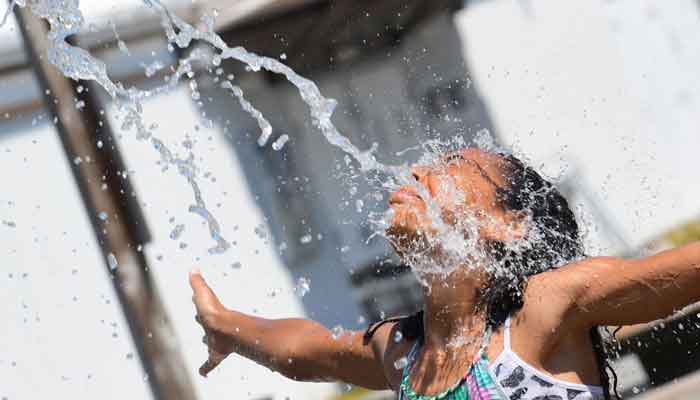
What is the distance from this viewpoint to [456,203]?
193 centimetres

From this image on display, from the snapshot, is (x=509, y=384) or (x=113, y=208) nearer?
(x=509, y=384)

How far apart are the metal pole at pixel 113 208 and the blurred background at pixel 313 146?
5.43 ft

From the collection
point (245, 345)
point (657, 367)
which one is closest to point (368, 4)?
point (657, 367)

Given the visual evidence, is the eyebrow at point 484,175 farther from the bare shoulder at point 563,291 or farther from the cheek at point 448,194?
the bare shoulder at point 563,291

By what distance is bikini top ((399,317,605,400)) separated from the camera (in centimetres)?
184

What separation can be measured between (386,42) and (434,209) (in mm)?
5115

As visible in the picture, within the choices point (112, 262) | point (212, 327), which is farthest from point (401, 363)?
point (112, 262)

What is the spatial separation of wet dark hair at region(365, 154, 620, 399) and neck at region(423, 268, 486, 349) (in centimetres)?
2

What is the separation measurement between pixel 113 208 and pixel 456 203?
2728mm

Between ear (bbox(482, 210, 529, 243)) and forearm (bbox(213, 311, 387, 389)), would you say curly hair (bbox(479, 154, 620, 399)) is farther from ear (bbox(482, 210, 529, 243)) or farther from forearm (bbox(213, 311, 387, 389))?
forearm (bbox(213, 311, 387, 389))

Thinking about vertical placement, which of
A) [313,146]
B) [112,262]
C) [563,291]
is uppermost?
[313,146]

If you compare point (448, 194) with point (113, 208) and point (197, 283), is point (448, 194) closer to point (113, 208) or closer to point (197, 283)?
point (197, 283)

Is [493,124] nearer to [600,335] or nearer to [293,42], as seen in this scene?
[293,42]

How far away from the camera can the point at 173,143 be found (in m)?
6.93
